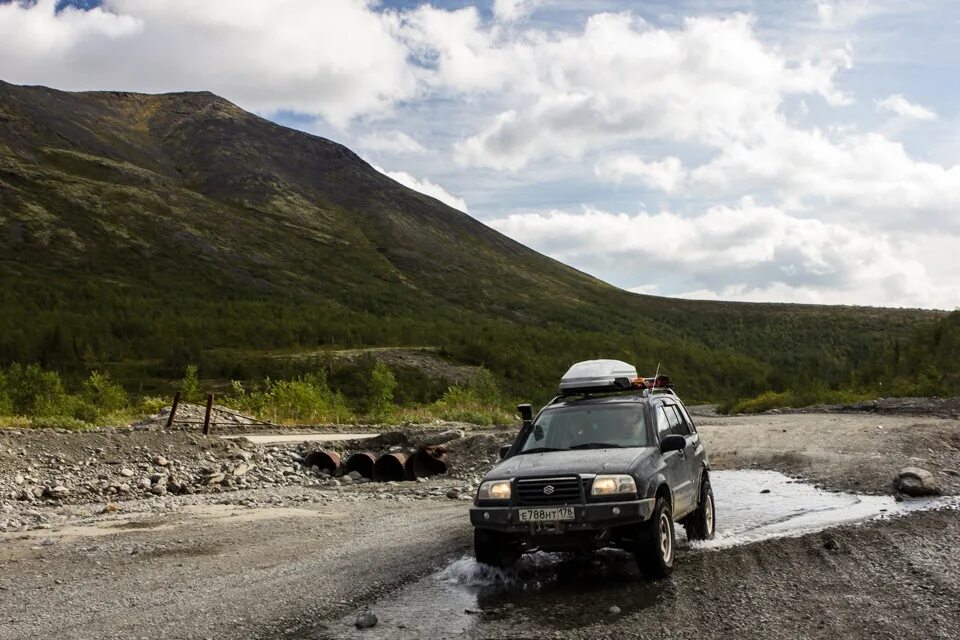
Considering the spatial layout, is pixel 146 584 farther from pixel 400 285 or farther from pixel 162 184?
pixel 162 184

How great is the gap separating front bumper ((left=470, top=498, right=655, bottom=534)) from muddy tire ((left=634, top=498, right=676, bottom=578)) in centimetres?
13

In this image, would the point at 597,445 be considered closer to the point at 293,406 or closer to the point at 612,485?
the point at 612,485

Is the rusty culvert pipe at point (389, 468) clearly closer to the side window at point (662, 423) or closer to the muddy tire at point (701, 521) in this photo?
the muddy tire at point (701, 521)

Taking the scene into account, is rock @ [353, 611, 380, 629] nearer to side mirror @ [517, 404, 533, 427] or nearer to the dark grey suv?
the dark grey suv

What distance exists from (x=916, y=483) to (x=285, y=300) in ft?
392

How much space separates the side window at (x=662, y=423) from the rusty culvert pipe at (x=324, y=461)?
13.5 m

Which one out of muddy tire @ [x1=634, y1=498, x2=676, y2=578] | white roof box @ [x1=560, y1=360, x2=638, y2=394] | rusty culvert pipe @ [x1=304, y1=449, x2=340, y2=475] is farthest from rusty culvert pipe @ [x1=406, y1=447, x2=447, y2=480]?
muddy tire @ [x1=634, y1=498, x2=676, y2=578]

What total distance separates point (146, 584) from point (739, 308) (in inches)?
5982

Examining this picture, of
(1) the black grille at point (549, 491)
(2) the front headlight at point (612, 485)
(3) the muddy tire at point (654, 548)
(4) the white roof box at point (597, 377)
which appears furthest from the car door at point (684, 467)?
(1) the black grille at point (549, 491)

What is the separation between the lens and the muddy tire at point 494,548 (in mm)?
8688

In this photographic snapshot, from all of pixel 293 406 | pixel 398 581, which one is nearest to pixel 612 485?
pixel 398 581

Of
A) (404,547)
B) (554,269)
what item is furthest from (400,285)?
(404,547)

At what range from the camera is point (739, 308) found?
501 ft

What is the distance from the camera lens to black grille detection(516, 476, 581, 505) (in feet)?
27.2
